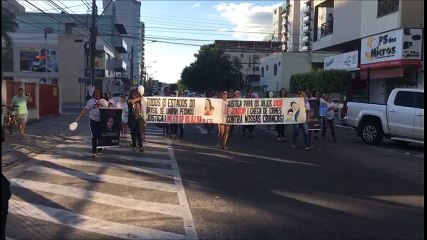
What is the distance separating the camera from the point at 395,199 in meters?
8.14

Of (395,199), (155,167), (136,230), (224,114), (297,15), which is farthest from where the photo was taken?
(297,15)

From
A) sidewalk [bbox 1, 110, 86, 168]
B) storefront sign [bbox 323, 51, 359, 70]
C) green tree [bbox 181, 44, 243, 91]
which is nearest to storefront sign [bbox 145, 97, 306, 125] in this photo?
sidewalk [bbox 1, 110, 86, 168]

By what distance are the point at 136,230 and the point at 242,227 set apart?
1320 millimetres

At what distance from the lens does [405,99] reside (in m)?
16.0

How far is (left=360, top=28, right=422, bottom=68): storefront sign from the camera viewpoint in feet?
85.3

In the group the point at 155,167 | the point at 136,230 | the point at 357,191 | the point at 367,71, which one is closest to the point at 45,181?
the point at 155,167

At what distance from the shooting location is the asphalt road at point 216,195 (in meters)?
6.15

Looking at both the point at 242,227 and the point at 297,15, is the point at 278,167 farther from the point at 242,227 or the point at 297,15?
the point at 297,15

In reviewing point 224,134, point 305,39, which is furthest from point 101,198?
point 305,39

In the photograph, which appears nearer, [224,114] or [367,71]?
[224,114]

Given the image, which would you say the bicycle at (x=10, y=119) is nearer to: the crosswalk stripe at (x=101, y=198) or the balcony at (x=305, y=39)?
the crosswalk stripe at (x=101, y=198)

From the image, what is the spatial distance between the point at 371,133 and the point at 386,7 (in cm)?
1567

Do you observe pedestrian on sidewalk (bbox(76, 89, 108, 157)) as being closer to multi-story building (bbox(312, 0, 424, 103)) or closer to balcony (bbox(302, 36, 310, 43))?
multi-story building (bbox(312, 0, 424, 103))

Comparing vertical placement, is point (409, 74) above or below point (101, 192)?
above
